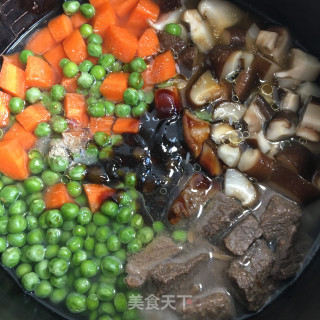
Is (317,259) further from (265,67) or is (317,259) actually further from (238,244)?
(265,67)

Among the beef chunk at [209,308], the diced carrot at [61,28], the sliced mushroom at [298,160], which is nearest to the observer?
the beef chunk at [209,308]

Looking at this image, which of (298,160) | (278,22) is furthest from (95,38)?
(298,160)

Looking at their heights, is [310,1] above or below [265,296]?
above

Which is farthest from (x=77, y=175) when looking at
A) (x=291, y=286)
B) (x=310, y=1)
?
(x=310, y=1)

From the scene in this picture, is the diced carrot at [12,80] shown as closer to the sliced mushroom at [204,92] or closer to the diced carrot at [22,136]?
the diced carrot at [22,136]

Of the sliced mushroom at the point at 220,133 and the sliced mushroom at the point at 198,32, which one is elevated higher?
the sliced mushroom at the point at 198,32

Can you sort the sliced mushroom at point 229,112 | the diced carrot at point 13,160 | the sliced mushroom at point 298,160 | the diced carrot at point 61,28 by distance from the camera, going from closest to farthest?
the sliced mushroom at point 298,160 → the diced carrot at point 13,160 → the sliced mushroom at point 229,112 → the diced carrot at point 61,28

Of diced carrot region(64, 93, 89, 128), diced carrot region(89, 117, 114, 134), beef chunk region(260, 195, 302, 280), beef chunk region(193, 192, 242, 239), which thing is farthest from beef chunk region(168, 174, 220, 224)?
diced carrot region(64, 93, 89, 128)

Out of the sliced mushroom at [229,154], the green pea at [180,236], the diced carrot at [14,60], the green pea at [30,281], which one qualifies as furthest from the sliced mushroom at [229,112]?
the green pea at [30,281]
